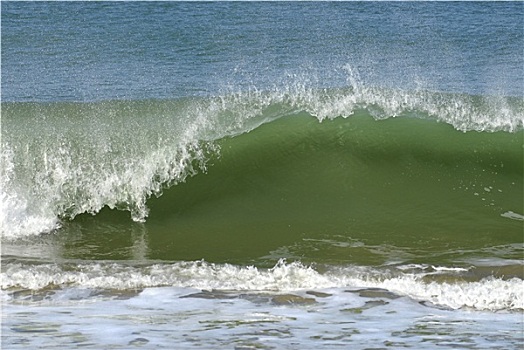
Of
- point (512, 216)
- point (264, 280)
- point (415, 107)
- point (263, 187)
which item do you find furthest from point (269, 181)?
point (264, 280)

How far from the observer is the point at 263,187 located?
1007cm

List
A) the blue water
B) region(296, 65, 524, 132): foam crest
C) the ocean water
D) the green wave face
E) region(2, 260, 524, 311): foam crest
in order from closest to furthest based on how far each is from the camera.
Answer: the ocean water
region(2, 260, 524, 311): foam crest
the green wave face
region(296, 65, 524, 132): foam crest
the blue water

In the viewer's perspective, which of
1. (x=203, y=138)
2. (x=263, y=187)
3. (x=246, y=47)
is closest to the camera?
(x=263, y=187)

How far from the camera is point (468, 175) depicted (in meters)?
10.2

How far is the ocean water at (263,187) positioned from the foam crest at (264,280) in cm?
2

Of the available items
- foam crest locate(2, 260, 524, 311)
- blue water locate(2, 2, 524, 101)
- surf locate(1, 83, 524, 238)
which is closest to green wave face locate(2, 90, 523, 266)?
surf locate(1, 83, 524, 238)

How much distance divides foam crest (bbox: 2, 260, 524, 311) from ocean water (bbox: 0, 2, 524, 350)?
21mm

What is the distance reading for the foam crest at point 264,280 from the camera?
6844mm

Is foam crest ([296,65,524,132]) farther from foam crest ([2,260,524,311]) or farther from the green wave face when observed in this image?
foam crest ([2,260,524,311])

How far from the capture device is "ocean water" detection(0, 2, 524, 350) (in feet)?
21.0

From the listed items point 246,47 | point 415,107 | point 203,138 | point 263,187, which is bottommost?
point 263,187

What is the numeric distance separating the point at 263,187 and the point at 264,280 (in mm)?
2935

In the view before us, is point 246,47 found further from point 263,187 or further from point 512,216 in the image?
point 512,216

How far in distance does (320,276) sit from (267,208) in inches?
92.1
